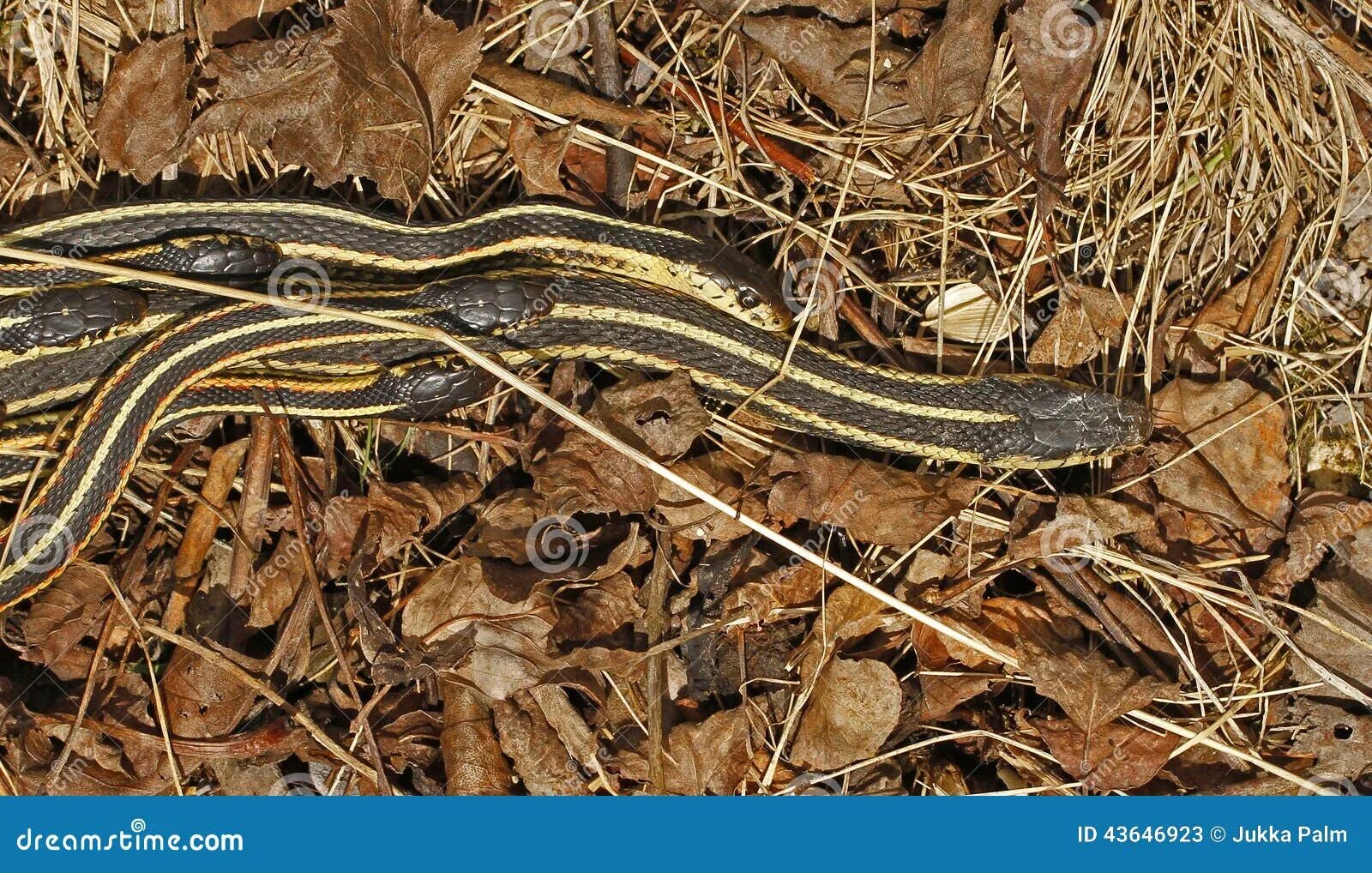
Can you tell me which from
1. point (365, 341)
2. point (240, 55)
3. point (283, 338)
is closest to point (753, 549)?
point (365, 341)

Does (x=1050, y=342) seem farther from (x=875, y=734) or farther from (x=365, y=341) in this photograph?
(x=365, y=341)

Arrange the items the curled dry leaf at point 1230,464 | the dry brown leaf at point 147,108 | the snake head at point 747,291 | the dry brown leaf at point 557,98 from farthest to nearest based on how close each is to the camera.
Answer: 1. the curled dry leaf at point 1230,464
2. the dry brown leaf at point 557,98
3. the snake head at point 747,291
4. the dry brown leaf at point 147,108
